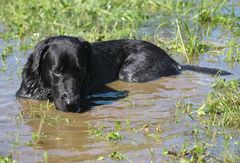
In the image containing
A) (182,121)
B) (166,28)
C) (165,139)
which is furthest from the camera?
(166,28)

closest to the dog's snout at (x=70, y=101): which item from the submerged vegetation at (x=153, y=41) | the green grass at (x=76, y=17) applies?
the submerged vegetation at (x=153, y=41)

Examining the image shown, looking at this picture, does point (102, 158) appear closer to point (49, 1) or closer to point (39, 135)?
point (39, 135)

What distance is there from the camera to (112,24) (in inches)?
425

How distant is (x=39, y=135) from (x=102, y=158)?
812mm

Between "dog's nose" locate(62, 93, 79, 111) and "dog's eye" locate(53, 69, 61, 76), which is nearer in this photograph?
"dog's nose" locate(62, 93, 79, 111)

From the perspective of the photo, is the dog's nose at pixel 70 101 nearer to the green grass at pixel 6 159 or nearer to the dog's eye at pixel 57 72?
the dog's eye at pixel 57 72

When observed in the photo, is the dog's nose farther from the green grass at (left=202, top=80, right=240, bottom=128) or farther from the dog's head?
the green grass at (left=202, top=80, right=240, bottom=128)

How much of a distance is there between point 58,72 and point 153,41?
311 centimetres

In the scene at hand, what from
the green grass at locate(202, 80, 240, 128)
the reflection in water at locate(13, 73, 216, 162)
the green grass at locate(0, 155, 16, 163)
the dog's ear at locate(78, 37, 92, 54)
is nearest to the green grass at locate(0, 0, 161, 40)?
the reflection in water at locate(13, 73, 216, 162)

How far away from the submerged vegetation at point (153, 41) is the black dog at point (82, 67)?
33 centimetres

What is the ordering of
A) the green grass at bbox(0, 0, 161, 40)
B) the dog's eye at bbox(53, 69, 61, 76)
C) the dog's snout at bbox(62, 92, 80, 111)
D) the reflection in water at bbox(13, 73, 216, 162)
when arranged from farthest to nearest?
the green grass at bbox(0, 0, 161, 40), the dog's eye at bbox(53, 69, 61, 76), the dog's snout at bbox(62, 92, 80, 111), the reflection in water at bbox(13, 73, 216, 162)

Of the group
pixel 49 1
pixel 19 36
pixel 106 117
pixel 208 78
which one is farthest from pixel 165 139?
Answer: pixel 49 1

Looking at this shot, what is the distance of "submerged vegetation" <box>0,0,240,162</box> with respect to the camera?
5496 millimetres

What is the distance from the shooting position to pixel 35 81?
24.5ft
